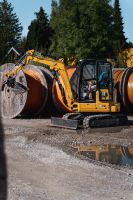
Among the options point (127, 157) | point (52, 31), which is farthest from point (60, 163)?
point (52, 31)

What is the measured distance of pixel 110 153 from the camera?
12.3m

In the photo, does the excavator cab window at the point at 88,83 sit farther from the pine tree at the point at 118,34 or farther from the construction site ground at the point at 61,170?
the pine tree at the point at 118,34

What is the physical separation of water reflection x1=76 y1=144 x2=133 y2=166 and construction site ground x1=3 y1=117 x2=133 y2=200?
375mm

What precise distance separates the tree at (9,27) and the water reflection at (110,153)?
2438 inches

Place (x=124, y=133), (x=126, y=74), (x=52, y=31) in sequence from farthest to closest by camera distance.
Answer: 1. (x=52, y=31)
2. (x=126, y=74)
3. (x=124, y=133)

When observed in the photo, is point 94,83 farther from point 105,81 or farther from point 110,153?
point 110,153

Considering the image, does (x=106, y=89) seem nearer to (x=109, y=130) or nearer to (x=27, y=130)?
(x=109, y=130)

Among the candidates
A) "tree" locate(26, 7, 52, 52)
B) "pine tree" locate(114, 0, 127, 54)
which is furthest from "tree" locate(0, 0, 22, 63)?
"pine tree" locate(114, 0, 127, 54)

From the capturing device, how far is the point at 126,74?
→ 22.3 metres

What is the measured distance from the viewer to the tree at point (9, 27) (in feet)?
257

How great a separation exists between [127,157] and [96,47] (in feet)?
142

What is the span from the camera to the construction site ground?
7414mm

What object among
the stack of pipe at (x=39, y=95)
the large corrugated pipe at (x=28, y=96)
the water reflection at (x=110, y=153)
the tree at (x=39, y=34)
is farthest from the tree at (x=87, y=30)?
the water reflection at (x=110, y=153)

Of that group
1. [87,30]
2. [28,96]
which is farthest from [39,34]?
[28,96]
